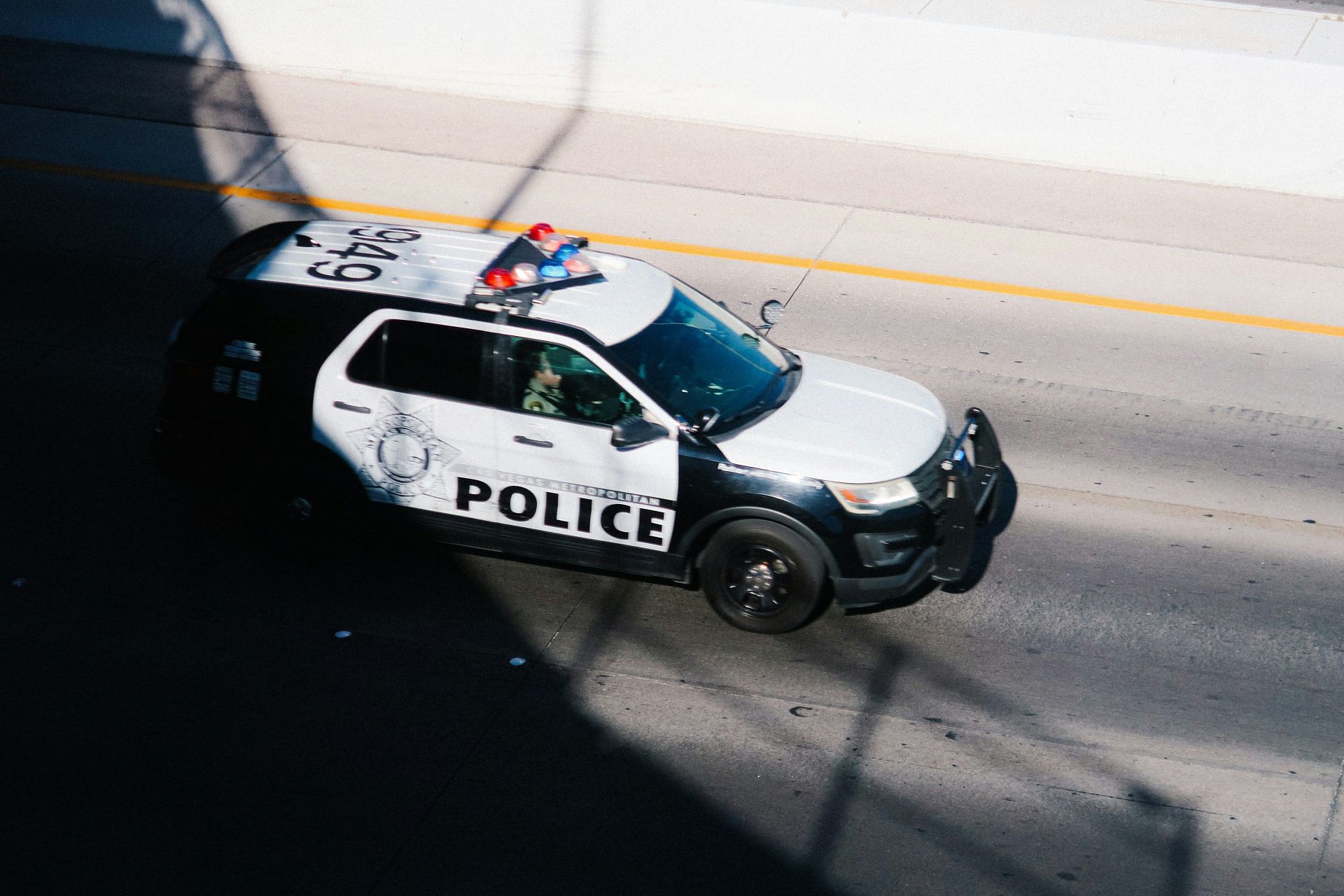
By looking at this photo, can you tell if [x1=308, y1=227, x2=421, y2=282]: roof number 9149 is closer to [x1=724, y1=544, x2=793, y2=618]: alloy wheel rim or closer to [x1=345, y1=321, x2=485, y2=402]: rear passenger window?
[x1=345, y1=321, x2=485, y2=402]: rear passenger window

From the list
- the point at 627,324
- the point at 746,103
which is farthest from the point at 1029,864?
the point at 746,103

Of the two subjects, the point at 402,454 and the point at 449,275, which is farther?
the point at 449,275

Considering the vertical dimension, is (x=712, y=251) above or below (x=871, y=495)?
below

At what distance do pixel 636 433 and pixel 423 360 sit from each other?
1359mm

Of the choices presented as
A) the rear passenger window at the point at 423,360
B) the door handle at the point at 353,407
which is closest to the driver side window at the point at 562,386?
the rear passenger window at the point at 423,360

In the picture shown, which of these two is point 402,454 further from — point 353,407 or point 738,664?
point 738,664

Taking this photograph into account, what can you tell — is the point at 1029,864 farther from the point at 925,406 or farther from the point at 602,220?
the point at 602,220

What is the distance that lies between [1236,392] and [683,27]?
8.03m

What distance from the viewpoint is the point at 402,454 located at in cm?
777

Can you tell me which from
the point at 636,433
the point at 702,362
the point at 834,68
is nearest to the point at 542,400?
the point at 636,433

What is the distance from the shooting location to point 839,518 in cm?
727

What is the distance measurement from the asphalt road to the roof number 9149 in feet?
5.54

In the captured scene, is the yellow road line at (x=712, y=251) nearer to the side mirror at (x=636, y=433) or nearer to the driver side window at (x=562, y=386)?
the driver side window at (x=562, y=386)

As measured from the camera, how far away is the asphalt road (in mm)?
6152
